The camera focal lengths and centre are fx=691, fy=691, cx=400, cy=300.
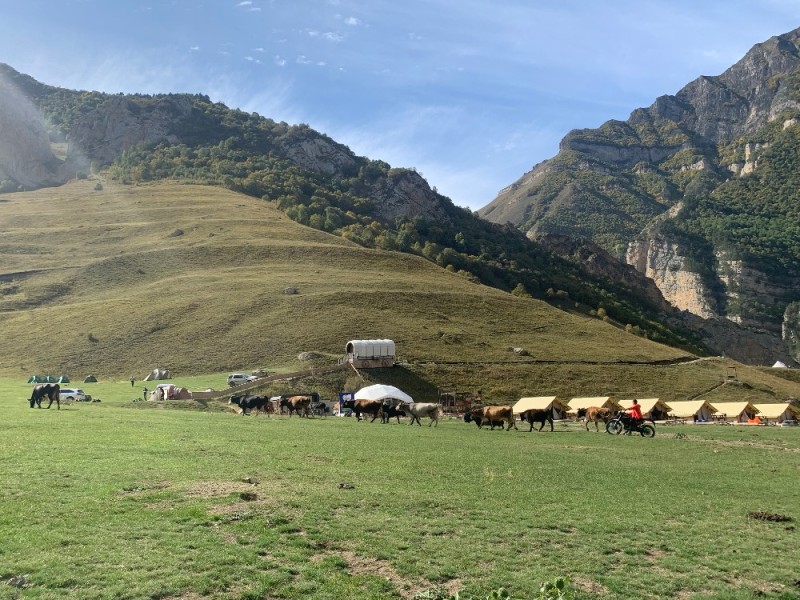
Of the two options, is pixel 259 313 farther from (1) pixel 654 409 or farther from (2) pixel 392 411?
(1) pixel 654 409

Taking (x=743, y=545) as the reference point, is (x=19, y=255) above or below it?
above

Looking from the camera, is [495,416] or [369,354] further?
[369,354]

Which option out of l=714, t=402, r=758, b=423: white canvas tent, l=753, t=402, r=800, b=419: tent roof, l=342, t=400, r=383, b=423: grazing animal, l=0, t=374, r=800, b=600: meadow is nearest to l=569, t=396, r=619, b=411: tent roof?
l=714, t=402, r=758, b=423: white canvas tent

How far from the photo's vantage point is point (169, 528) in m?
12.8

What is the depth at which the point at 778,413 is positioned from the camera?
62.3 metres

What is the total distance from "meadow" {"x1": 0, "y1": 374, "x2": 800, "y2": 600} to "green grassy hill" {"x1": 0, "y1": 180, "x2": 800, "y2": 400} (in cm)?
5186

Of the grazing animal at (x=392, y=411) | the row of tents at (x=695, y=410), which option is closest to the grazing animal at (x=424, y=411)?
the grazing animal at (x=392, y=411)

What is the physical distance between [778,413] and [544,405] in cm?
2180

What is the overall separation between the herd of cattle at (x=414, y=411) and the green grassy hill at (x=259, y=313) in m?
23.0

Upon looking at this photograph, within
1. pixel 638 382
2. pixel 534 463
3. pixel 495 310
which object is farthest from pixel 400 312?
pixel 534 463

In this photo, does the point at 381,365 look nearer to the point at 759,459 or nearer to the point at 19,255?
the point at 759,459

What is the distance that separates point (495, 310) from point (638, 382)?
31.6m

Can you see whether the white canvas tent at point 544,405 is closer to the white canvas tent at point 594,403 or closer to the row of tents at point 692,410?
the row of tents at point 692,410

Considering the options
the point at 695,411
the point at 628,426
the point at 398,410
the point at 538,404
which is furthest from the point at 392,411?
the point at 695,411
